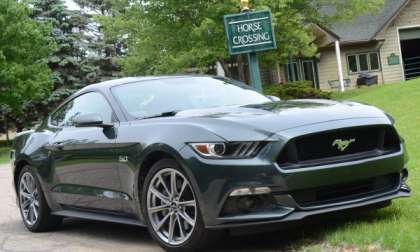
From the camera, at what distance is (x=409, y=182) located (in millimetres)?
7500

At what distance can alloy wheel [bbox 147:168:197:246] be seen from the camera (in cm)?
536

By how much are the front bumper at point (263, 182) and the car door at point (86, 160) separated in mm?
1146

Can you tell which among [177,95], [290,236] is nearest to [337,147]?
[290,236]

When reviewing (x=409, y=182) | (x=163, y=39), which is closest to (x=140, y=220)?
(x=409, y=182)

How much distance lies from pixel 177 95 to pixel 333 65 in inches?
1352

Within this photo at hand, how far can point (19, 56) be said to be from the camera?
114ft

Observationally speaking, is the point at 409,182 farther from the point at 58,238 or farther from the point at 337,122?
the point at 58,238

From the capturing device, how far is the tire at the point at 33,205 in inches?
299

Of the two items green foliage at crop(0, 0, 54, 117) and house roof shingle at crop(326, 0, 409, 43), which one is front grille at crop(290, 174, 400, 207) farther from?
house roof shingle at crop(326, 0, 409, 43)

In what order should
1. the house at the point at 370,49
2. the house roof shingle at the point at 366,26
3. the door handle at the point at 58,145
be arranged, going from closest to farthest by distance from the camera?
the door handle at the point at 58,145 → the house roof shingle at the point at 366,26 → the house at the point at 370,49

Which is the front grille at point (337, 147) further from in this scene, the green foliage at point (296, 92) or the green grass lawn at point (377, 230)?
the green foliage at point (296, 92)

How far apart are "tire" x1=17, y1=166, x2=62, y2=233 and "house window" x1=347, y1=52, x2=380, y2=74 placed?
33.7 meters

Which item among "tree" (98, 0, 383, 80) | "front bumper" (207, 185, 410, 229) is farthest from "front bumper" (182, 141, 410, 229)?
"tree" (98, 0, 383, 80)

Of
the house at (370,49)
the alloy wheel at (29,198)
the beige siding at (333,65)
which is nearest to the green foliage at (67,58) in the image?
the house at (370,49)
